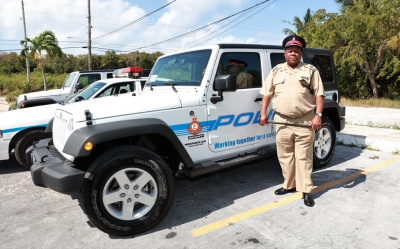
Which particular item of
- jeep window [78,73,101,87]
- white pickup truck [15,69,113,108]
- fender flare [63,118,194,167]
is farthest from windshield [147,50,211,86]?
jeep window [78,73,101,87]

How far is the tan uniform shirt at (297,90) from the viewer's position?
332 centimetres

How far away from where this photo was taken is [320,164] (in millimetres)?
4668

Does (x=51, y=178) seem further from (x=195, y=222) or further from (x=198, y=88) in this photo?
(x=198, y=88)

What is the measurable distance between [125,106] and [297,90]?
6.15ft

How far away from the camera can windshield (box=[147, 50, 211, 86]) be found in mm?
3545


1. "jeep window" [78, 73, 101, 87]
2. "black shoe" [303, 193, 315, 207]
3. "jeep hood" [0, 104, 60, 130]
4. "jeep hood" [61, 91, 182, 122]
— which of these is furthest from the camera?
"jeep window" [78, 73, 101, 87]

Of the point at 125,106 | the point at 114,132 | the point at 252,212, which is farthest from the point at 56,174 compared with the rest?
the point at 252,212

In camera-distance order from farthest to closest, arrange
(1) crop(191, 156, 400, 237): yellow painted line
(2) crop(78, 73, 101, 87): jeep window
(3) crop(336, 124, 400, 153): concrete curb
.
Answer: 1. (2) crop(78, 73, 101, 87): jeep window
2. (3) crop(336, 124, 400, 153): concrete curb
3. (1) crop(191, 156, 400, 237): yellow painted line

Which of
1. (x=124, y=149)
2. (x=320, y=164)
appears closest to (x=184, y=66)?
(x=124, y=149)

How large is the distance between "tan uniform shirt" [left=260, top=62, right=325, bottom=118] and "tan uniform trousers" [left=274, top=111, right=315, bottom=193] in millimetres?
134

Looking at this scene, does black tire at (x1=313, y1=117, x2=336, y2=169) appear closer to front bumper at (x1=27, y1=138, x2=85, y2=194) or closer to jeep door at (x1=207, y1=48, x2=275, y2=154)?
jeep door at (x1=207, y1=48, x2=275, y2=154)

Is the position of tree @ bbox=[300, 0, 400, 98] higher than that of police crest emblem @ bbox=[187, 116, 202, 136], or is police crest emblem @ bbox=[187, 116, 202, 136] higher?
tree @ bbox=[300, 0, 400, 98]

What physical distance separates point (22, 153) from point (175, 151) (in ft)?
9.82

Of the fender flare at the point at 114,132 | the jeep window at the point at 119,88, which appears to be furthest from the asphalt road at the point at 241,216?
the jeep window at the point at 119,88
